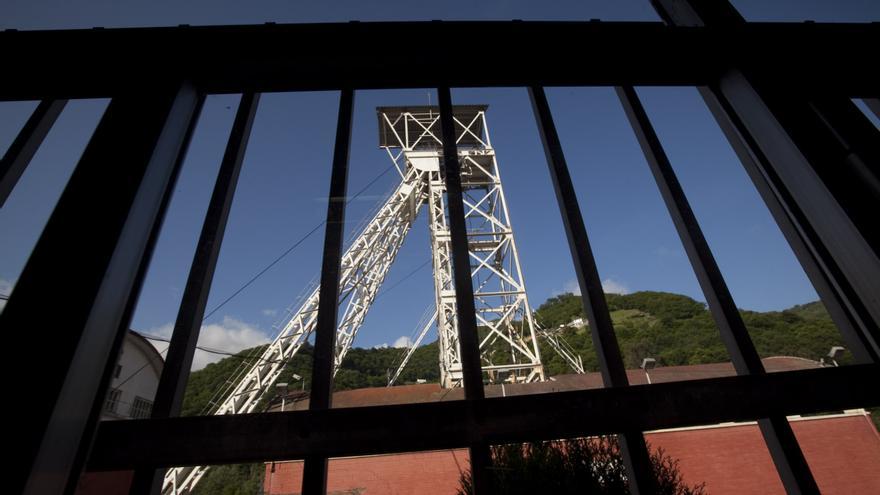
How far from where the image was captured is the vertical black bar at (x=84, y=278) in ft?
2.37

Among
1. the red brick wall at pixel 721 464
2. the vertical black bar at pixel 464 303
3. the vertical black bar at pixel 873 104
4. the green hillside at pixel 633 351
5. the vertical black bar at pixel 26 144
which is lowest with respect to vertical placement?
the red brick wall at pixel 721 464

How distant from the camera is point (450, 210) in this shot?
48.4 inches

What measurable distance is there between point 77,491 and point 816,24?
103 inches

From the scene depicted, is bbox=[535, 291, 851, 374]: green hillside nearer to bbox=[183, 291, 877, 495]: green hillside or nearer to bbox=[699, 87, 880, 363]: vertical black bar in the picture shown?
bbox=[183, 291, 877, 495]: green hillside

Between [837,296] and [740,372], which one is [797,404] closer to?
[740,372]

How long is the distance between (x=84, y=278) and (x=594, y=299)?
1293 mm

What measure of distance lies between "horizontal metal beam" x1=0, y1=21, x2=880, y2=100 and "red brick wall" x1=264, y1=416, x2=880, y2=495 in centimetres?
1013

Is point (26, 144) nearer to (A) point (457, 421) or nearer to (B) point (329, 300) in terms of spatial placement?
(B) point (329, 300)

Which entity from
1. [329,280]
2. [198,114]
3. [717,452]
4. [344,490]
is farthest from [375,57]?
[717,452]

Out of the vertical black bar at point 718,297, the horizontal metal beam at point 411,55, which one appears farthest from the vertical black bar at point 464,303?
the vertical black bar at point 718,297

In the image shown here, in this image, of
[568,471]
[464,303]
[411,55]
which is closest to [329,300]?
[464,303]

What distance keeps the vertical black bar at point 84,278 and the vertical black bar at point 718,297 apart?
5.23 ft

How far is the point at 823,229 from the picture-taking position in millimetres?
1162

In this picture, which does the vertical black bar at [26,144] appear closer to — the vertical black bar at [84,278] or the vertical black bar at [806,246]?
the vertical black bar at [84,278]
